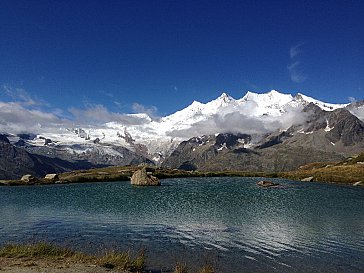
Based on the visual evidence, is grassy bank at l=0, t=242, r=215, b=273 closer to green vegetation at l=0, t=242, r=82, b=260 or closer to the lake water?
green vegetation at l=0, t=242, r=82, b=260

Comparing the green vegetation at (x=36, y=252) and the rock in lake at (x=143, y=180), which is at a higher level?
the rock in lake at (x=143, y=180)

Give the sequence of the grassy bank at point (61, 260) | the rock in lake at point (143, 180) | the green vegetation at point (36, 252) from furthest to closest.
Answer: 1. the rock in lake at point (143, 180)
2. the green vegetation at point (36, 252)
3. the grassy bank at point (61, 260)

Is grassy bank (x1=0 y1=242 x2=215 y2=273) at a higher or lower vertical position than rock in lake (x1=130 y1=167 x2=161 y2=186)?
lower

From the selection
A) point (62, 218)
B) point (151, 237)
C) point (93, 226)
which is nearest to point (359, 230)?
point (151, 237)

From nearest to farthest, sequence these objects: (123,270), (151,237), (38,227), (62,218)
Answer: (123,270), (151,237), (38,227), (62,218)

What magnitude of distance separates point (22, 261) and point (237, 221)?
37.5m

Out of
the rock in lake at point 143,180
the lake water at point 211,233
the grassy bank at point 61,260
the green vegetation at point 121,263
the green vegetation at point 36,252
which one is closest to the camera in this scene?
the grassy bank at point 61,260

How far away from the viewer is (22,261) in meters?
28.9

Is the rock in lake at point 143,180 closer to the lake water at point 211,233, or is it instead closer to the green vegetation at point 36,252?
the lake water at point 211,233

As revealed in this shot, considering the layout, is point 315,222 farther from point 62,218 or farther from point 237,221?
point 62,218

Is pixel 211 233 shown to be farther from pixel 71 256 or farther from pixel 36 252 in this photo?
pixel 36 252

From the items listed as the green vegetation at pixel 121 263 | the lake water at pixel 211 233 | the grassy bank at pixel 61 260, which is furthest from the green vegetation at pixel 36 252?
the lake water at pixel 211 233

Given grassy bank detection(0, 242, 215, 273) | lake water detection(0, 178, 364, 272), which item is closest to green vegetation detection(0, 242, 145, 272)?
grassy bank detection(0, 242, 215, 273)

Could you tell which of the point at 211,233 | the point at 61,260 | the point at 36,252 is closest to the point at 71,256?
the point at 61,260
